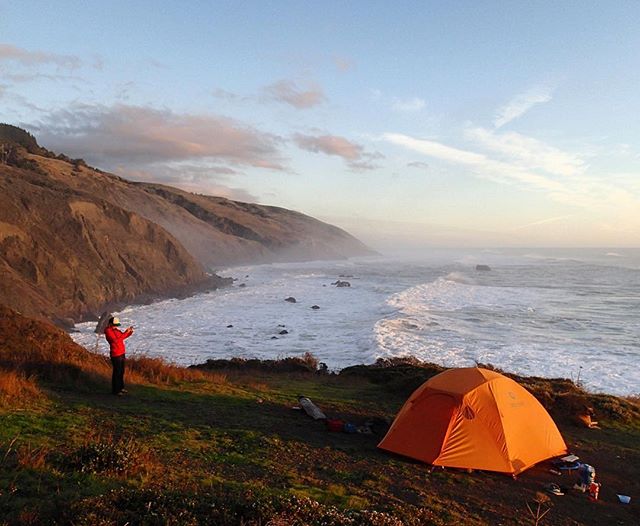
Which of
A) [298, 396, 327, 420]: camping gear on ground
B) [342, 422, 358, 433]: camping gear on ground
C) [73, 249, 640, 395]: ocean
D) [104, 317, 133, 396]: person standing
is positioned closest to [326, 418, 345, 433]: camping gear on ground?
[342, 422, 358, 433]: camping gear on ground

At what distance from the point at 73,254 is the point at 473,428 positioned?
3487 centimetres

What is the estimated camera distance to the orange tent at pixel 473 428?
8016mm

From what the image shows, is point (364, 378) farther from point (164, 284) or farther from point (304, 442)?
point (164, 284)

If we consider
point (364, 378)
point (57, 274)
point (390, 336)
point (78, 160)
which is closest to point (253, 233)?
point (78, 160)

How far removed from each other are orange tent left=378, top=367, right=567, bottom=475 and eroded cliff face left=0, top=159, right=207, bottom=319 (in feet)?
81.7

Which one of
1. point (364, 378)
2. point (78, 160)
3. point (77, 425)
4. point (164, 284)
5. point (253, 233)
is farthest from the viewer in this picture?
point (253, 233)

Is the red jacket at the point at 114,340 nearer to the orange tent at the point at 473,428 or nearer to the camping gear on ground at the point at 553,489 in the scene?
the orange tent at the point at 473,428

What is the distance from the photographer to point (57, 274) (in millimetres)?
32719

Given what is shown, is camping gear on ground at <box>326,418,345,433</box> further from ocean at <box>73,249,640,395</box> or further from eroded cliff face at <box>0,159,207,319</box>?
eroded cliff face at <box>0,159,207,319</box>

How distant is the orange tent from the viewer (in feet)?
26.3

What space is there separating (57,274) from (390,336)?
74.9ft

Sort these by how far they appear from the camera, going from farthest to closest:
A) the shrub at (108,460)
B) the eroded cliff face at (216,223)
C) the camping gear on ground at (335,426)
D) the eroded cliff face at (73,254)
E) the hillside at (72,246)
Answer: the eroded cliff face at (216,223) < the hillside at (72,246) < the eroded cliff face at (73,254) < the camping gear on ground at (335,426) < the shrub at (108,460)

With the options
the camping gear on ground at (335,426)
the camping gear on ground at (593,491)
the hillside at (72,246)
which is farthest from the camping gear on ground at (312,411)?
the hillside at (72,246)

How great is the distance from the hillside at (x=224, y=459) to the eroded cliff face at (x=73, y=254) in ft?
63.0
